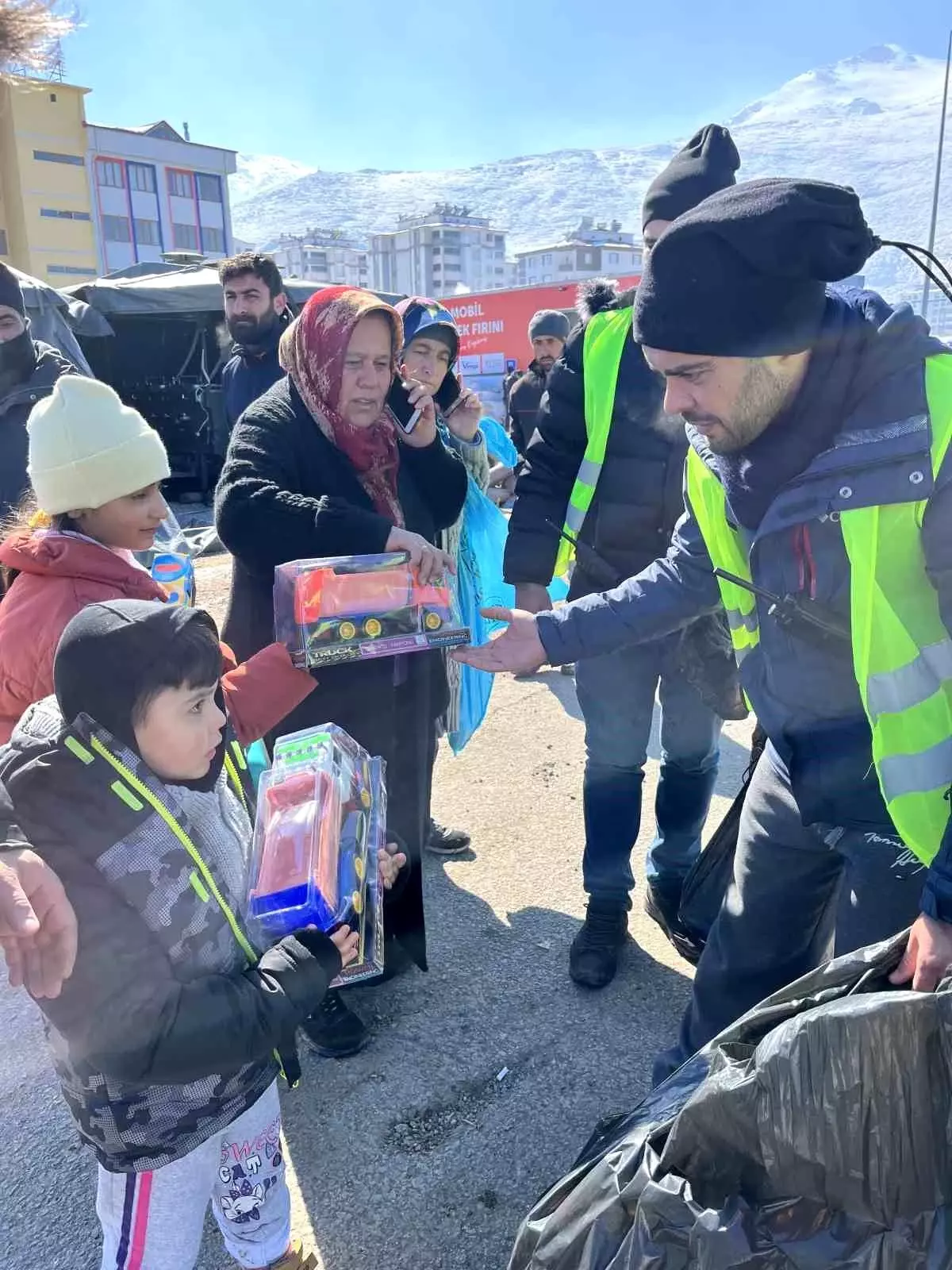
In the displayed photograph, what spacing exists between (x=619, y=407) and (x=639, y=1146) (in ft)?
6.43

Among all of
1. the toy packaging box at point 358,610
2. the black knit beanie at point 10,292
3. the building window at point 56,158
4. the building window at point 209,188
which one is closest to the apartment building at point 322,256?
the building window at point 209,188

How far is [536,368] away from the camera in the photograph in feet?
25.3

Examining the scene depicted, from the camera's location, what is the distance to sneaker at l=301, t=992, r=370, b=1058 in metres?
2.40

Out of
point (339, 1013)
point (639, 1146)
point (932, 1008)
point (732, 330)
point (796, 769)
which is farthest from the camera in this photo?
point (339, 1013)

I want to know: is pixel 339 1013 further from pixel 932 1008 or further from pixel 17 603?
pixel 932 1008

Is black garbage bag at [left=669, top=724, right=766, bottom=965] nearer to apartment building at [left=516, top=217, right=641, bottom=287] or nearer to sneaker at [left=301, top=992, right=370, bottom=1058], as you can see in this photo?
sneaker at [left=301, top=992, right=370, bottom=1058]

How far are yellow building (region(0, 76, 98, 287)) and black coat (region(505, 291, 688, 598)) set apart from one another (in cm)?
4649

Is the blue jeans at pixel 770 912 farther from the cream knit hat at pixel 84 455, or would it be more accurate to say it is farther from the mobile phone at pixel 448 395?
the mobile phone at pixel 448 395

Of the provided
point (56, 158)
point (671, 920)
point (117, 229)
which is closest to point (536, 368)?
point (671, 920)

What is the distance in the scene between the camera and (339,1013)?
2.45m

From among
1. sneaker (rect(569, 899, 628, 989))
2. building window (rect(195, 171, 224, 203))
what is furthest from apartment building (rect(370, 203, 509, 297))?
sneaker (rect(569, 899, 628, 989))

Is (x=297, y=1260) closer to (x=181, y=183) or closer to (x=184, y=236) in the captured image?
(x=184, y=236)

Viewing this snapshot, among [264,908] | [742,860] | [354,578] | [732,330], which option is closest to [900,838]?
[742,860]

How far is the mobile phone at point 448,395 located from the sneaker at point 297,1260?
282 cm
